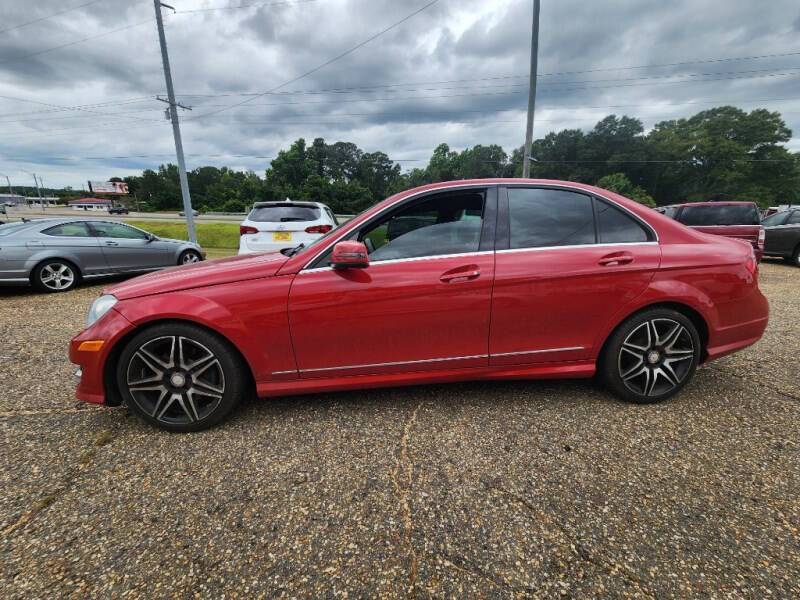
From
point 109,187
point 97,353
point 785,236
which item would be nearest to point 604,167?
point 785,236

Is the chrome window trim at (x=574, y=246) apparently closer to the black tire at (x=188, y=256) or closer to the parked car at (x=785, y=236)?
the black tire at (x=188, y=256)

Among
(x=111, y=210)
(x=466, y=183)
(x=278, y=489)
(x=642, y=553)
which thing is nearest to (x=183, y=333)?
(x=278, y=489)

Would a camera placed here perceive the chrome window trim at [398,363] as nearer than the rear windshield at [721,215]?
Yes

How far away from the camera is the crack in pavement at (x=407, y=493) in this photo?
4.52 feet

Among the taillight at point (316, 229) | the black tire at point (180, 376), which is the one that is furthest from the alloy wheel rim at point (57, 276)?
the black tire at point (180, 376)

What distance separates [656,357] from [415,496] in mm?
1923

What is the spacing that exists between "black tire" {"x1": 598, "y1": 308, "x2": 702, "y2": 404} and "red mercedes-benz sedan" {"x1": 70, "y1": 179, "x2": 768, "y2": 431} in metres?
0.01

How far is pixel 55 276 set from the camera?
20.0 feet

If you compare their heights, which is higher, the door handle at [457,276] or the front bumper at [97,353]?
the door handle at [457,276]

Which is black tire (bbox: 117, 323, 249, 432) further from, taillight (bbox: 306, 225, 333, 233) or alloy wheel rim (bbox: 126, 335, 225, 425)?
taillight (bbox: 306, 225, 333, 233)

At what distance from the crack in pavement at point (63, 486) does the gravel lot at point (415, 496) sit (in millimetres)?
11

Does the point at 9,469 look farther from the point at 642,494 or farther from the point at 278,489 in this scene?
the point at 642,494

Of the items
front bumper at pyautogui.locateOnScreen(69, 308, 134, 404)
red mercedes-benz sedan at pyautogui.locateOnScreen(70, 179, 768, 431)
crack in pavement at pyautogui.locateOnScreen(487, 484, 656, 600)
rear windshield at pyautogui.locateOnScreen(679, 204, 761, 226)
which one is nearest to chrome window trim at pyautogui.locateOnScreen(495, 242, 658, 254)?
red mercedes-benz sedan at pyautogui.locateOnScreen(70, 179, 768, 431)

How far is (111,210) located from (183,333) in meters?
71.9
